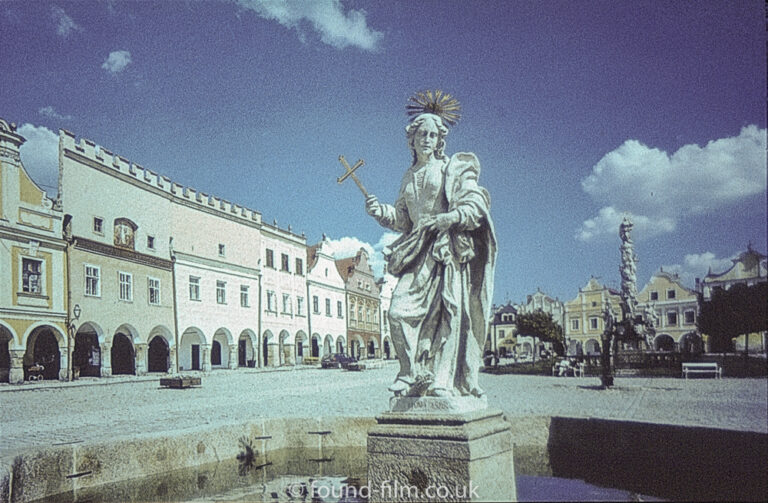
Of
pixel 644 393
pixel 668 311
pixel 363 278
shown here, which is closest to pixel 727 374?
pixel 644 393

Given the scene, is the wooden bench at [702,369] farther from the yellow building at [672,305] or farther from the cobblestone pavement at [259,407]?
the yellow building at [672,305]

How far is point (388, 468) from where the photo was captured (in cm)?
336

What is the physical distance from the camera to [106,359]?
23.6m

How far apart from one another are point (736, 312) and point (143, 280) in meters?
27.2

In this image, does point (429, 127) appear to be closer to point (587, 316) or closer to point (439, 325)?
point (439, 325)

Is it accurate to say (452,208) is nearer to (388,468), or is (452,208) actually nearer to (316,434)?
(388,468)

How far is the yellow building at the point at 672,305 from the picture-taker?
52.8 meters

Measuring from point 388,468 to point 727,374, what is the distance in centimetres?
2150

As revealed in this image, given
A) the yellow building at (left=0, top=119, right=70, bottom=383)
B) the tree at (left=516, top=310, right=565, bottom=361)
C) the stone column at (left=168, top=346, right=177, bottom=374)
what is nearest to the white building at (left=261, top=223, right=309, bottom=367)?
the stone column at (left=168, top=346, right=177, bottom=374)

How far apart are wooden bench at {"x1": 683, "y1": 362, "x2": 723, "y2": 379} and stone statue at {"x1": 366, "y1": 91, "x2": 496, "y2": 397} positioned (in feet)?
60.4

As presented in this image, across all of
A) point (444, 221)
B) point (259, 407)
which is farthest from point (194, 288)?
point (444, 221)

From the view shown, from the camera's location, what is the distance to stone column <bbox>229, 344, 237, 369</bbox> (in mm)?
32500

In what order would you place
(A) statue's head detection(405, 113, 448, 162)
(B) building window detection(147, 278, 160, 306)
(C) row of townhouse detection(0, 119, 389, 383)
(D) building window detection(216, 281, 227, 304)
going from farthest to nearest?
(D) building window detection(216, 281, 227, 304)
(B) building window detection(147, 278, 160, 306)
(C) row of townhouse detection(0, 119, 389, 383)
(A) statue's head detection(405, 113, 448, 162)

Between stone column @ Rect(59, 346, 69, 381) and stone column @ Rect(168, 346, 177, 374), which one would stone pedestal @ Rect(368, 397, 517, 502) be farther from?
stone column @ Rect(168, 346, 177, 374)
